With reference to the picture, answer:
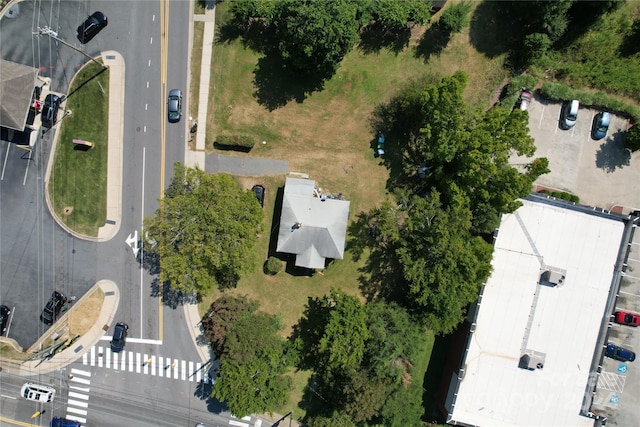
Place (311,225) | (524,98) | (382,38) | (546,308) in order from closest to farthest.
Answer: (546,308) < (311,225) < (524,98) < (382,38)

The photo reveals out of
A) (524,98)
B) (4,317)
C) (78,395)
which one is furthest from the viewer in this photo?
(78,395)

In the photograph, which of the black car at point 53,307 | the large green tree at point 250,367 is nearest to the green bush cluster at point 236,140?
the large green tree at point 250,367

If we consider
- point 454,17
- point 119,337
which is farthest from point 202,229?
point 454,17

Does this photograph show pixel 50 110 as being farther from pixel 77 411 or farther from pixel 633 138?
pixel 633 138

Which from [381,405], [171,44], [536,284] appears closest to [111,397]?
[381,405]

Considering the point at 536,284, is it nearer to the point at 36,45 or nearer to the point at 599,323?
the point at 599,323

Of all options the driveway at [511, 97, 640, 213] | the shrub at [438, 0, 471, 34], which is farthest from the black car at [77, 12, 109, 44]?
the driveway at [511, 97, 640, 213]
